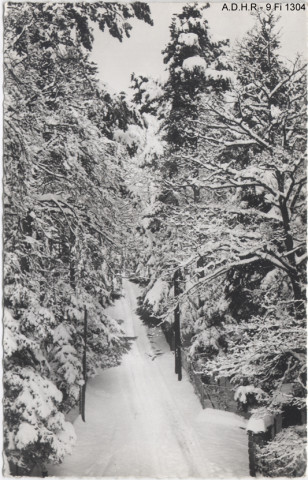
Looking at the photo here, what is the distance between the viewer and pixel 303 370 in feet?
28.8

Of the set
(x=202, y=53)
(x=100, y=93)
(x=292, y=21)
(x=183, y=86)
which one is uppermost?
(x=202, y=53)

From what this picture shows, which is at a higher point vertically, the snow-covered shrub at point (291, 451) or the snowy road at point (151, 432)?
the snow-covered shrub at point (291, 451)

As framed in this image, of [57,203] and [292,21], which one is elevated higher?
[292,21]

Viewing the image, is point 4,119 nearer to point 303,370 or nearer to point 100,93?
point 100,93

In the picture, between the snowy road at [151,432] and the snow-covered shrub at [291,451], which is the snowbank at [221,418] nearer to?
the snowy road at [151,432]

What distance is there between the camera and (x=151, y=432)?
14812 mm

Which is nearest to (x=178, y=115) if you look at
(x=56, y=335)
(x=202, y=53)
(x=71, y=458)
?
(x=202, y=53)

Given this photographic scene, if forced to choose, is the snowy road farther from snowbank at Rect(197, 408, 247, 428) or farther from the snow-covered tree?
the snow-covered tree

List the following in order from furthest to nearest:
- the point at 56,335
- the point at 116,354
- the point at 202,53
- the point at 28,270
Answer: the point at 116,354 → the point at 202,53 → the point at 56,335 → the point at 28,270

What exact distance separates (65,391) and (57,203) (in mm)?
8817

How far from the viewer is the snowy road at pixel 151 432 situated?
11273 mm

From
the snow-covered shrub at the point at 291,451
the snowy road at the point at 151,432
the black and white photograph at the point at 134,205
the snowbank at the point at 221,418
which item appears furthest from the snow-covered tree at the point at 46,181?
the snowbank at the point at 221,418

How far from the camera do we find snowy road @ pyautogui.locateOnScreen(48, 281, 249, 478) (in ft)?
37.0

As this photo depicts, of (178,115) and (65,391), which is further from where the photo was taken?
(178,115)
